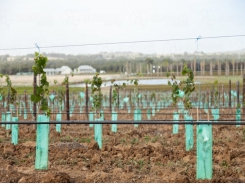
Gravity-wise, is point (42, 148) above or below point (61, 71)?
below

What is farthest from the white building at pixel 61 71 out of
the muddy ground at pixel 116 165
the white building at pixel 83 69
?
the muddy ground at pixel 116 165

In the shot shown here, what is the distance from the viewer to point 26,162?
7.48 m

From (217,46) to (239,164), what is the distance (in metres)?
4.29

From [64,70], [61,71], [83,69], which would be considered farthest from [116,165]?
[64,70]

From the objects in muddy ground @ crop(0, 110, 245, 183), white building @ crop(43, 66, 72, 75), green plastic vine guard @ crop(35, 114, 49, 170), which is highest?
white building @ crop(43, 66, 72, 75)

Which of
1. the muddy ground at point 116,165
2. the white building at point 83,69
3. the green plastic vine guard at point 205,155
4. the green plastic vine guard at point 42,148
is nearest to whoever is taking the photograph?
the green plastic vine guard at point 205,155

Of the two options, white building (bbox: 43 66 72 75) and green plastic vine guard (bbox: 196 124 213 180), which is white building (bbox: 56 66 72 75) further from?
green plastic vine guard (bbox: 196 124 213 180)

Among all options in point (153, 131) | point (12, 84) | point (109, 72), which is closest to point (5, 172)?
point (153, 131)

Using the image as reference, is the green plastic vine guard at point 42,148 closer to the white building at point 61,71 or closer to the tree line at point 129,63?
the tree line at point 129,63

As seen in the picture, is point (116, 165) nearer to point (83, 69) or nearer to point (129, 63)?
point (83, 69)

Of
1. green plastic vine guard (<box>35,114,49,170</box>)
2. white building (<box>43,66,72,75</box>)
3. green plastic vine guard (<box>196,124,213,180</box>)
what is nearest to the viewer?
green plastic vine guard (<box>196,124,213,180</box>)

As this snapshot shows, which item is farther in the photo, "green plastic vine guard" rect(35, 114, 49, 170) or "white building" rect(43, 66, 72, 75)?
"white building" rect(43, 66, 72, 75)

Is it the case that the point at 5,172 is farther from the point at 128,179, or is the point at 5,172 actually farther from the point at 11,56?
the point at 11,56

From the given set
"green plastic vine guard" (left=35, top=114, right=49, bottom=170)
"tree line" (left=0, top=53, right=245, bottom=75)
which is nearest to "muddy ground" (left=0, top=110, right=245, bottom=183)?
"green plastic vine guard" (left=35, top=114, right=49, bottom=170)
